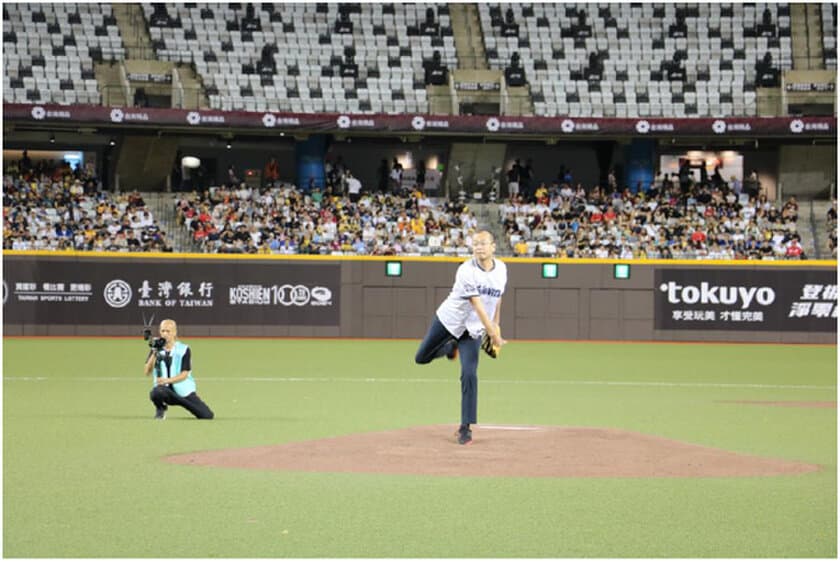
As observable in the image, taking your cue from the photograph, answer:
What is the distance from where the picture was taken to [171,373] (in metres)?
12.9

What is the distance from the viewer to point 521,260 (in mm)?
32188

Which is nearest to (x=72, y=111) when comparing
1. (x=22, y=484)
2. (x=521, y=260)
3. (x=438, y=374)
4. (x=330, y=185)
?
(x=330, y=185)

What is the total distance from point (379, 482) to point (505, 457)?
1510mm

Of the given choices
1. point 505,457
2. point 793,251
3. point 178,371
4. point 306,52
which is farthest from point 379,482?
point 306,52

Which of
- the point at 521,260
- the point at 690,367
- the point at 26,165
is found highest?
the point at 26,165

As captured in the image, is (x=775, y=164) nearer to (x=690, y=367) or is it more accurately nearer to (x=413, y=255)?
(x=413, y=255)

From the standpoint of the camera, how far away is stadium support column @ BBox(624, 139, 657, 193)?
4322 centimetres

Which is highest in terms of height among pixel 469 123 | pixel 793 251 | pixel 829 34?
pixel 829 34

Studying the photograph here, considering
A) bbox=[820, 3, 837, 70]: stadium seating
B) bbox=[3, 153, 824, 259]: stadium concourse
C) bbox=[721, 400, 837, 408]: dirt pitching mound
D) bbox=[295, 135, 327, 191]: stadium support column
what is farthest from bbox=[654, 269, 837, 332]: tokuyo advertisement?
bbox=[721, 400, 837, 408]: dirt pitching mound

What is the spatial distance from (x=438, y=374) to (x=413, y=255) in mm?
11725

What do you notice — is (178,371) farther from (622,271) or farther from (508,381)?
(622,271)

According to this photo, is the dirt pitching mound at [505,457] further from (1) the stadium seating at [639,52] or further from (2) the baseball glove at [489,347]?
(1) the stadium seating at [639,52]

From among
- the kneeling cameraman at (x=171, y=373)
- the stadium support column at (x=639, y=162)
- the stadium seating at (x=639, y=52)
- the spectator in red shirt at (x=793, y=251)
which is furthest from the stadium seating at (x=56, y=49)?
the kneeling cameraman at (x=171, y=373)

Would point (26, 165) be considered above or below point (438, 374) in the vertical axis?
above
